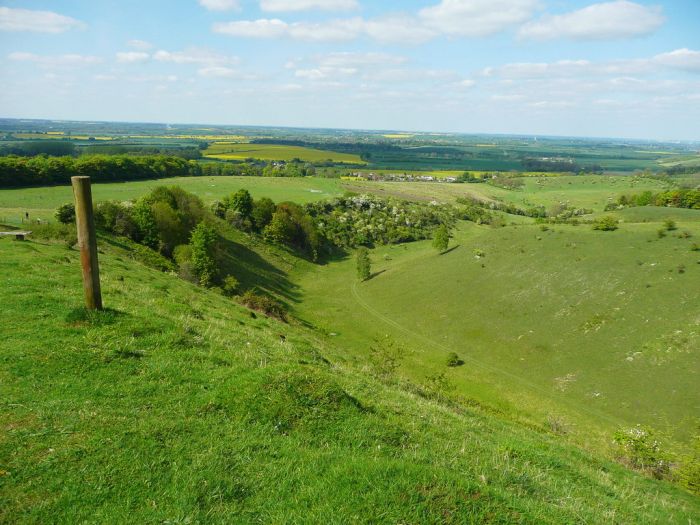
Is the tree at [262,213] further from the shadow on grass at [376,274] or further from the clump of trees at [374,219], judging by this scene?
the shadow on grass at [376,274]

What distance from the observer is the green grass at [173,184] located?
6819cm

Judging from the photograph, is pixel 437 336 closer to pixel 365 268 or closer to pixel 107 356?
pixel 365 268

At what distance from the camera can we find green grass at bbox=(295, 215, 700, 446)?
4025cm

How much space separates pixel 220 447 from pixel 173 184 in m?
120

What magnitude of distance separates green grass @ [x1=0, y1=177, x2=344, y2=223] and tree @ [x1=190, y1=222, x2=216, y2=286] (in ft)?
66.2

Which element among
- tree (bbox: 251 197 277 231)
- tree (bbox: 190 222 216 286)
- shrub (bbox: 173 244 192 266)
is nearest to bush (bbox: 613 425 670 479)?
tree (bbox: 190 222 216 286)

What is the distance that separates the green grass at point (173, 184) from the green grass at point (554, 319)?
44789mm

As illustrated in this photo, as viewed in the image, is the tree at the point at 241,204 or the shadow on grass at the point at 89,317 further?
the tree at the point at 241,204

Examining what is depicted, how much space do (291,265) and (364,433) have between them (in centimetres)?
8027

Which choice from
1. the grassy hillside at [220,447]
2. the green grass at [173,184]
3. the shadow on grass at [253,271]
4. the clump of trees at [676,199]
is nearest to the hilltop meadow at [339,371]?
the grassy hillside at [220,447]

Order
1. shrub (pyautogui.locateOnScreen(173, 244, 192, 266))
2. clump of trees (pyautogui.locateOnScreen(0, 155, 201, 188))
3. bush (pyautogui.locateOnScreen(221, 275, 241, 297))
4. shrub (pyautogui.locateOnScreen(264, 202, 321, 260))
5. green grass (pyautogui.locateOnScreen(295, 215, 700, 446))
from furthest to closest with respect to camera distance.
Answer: shrub (pyautogui.locateOnScreen(264, 202, 321, 260)), clump of trees (pyautogui.locateOnScreen(0, 155, 201, 188)), shrub (pyautogui.locateOnScreen(173, 244, 192, 266)), bush (pyautogui.locateOnScreen(221, 275, 241, 297)), green grass (pyautogui.locateOnScreen(295, 215, 700, 446))

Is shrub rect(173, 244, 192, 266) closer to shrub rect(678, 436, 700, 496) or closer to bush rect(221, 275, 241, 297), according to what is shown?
bush rect(221, 275, 241, 297)

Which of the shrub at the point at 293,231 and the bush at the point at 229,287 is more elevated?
the shrub at the point at 293,231

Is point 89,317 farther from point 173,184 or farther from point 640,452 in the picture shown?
point 173,184
